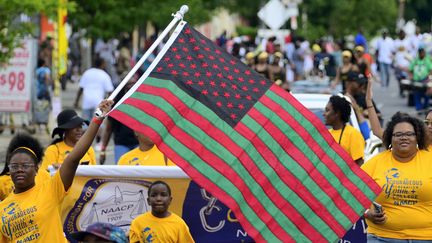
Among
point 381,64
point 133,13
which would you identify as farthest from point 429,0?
point 133,13

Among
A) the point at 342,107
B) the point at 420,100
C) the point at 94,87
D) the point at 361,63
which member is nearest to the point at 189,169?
the point at 342,107

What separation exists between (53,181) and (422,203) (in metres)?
2.58

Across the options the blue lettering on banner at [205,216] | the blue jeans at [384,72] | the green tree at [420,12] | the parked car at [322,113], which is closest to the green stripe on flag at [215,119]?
the blue lettering on banner at [205,216]

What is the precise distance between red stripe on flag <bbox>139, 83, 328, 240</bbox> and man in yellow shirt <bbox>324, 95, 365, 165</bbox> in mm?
3175

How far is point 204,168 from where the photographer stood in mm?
7707

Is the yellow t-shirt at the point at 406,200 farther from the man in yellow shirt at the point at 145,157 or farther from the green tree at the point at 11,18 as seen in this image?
the green tree at the point at 11,18

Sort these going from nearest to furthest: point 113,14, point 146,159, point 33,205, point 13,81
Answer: point 33,205 < point 146,159 < point 13,81 < point 113,14

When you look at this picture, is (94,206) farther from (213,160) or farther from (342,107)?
(213,160)

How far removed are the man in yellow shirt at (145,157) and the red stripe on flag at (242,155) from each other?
2.88 meters

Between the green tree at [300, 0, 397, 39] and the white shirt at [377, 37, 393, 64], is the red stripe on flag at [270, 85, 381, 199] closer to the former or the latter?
the white shirt at [377, 37, 393, 64]

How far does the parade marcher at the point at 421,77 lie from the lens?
31375 mm

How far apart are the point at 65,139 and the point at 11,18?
1158cm

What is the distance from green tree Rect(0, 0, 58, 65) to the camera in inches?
833

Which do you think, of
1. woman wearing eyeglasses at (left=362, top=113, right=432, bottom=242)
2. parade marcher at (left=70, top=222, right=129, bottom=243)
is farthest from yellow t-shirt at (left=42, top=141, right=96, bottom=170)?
parade marcher at (left=70, top=222, right=129, bottom=243)
